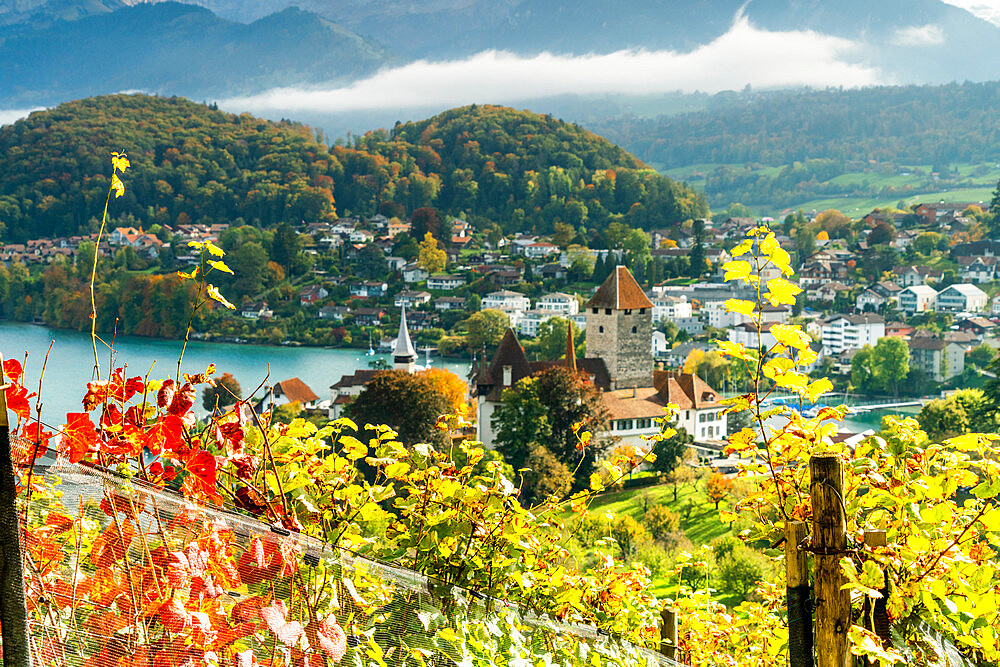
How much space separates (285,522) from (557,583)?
19.7 inches

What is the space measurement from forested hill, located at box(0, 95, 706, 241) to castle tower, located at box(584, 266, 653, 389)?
38.0 meters

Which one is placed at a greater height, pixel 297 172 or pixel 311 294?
pixel 297 172

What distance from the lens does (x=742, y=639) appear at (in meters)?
1.87

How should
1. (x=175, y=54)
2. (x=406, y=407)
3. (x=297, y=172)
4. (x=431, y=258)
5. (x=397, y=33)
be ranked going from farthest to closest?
(x=397, y=33), (x=175, y=54), (x=297, y=172), (x=431, y=258), (x=406, y=407)

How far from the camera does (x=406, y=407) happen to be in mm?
16688

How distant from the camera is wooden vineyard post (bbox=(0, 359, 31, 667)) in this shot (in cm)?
67

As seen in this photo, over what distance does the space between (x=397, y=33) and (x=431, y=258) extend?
121 meters

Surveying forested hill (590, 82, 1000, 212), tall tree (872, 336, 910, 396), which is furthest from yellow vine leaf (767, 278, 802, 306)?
forested hill (590, 82, 1000, 212)

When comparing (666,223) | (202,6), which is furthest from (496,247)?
(202,6)

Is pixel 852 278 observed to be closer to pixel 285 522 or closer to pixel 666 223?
pixel 666 223

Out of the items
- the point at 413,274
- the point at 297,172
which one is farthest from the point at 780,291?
the point at 297,172

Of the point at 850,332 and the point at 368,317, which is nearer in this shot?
the point at 850,332

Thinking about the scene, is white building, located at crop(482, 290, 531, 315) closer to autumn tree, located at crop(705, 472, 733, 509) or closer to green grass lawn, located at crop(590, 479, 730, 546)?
green grass lawn, located at crop(590, 479, 730, 546)

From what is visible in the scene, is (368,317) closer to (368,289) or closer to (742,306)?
(368,289)
